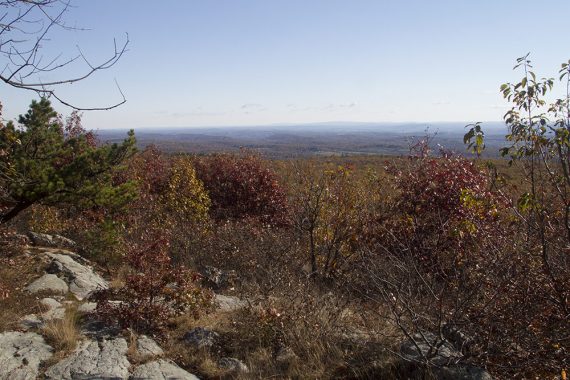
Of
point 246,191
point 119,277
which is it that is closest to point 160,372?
point 119,277

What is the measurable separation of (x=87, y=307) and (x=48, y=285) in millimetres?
1244

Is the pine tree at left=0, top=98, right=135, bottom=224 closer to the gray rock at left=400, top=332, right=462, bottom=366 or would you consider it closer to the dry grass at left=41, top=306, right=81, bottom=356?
the dry grass at left=41, top=306, right=81, bottom=356

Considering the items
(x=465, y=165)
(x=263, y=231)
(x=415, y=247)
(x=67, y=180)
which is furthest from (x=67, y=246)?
(x=465, y=165)

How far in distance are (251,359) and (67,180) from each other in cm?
444

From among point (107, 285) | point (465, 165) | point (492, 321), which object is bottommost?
point (107, 285)

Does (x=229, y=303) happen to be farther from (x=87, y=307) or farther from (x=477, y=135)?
(x=477, y=135)

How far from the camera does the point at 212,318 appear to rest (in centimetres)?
674

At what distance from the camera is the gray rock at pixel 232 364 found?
525 centimetres

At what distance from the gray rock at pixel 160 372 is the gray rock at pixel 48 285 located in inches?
132

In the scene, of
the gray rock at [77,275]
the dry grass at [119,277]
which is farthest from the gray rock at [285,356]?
the dry grass at [119,277]

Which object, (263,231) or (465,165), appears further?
(263,231)

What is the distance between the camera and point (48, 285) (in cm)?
777

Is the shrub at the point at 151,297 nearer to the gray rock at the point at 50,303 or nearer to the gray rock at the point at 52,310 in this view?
the gray rock at the point at 52,310

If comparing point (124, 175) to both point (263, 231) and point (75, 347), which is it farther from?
point (75, 347)
